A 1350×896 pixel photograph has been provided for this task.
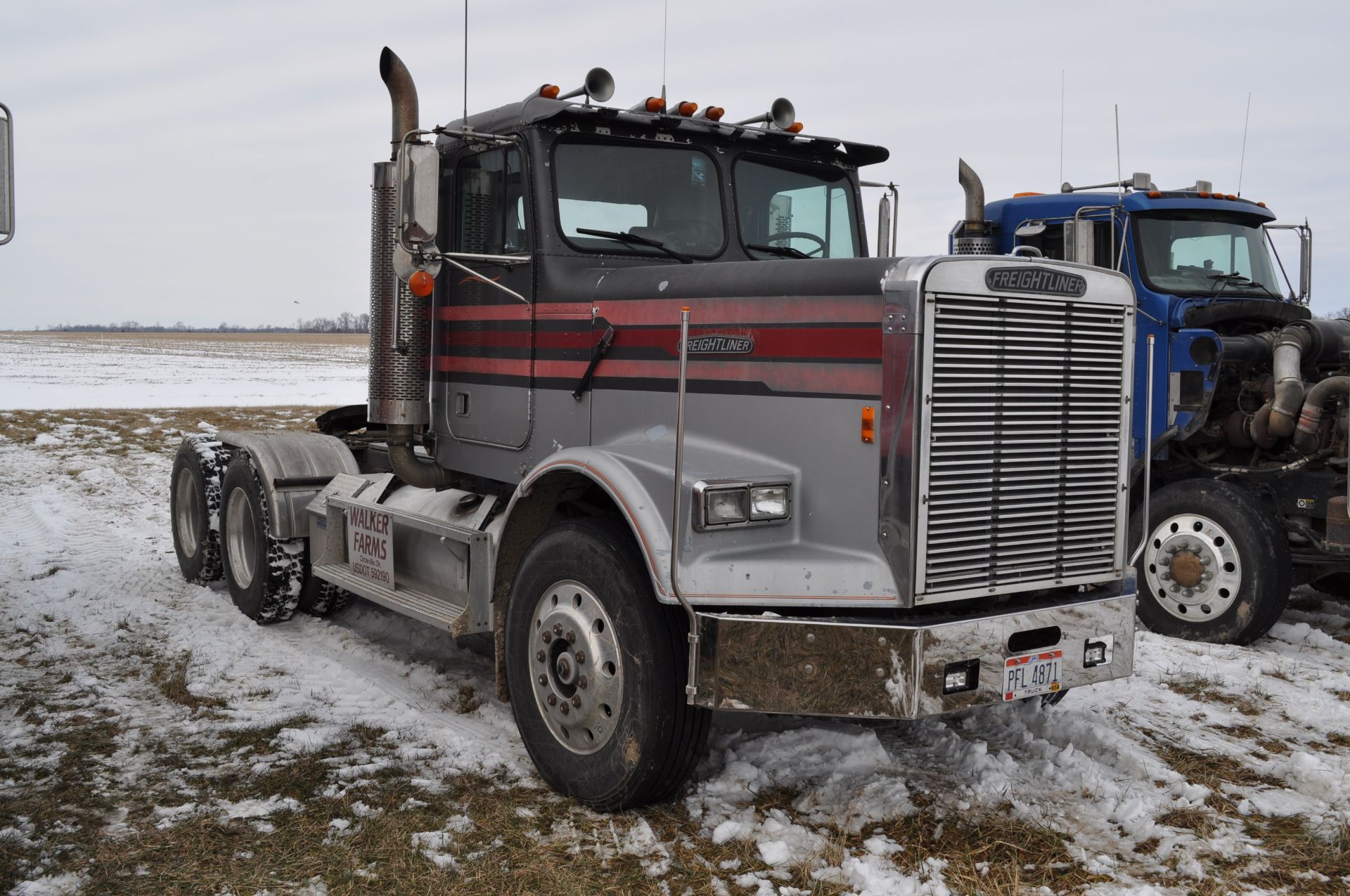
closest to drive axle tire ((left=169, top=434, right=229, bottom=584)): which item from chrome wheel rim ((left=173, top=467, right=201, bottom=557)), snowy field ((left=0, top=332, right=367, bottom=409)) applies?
chrome wheel rim ((left=173, top=467, right=201, bottom=557))

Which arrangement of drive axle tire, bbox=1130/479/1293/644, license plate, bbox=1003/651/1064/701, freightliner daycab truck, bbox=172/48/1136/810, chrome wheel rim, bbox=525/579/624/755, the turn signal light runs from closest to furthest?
freightliner daycab truck, bbox=172/48/1136/810, license plate, bbox=1003/651/1064/701, chrome wheel rim, bbox=525/579/624/755, the turn signal light, drive axle tire, bbox=1130/479/1293/644

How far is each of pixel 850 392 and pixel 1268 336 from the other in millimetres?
5525

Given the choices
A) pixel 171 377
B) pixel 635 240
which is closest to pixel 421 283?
pixel 635 240

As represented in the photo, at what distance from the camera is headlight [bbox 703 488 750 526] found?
412cm

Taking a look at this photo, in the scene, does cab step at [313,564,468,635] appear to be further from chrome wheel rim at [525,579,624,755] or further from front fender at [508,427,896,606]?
front fender at [508,427,896,606]

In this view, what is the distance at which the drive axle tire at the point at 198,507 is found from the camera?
8.38 metres

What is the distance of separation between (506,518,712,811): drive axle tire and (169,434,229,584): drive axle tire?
14.1 feet

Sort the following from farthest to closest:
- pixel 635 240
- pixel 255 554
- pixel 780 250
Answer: pixel 255 554, pixel 780 250, pixel 635 240

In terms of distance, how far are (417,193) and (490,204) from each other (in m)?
0.83

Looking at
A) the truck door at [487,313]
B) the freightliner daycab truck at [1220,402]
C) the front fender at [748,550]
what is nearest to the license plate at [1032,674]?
the front fender at [748,550]

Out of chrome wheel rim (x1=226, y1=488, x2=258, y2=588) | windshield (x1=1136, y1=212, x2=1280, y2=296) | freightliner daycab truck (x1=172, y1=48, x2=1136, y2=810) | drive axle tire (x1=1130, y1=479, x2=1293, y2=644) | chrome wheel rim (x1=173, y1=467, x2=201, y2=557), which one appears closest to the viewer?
freightliner daycab truck (x1=172, y1=48, x2=1136, y2=810)

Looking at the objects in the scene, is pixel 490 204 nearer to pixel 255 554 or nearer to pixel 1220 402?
pixel 255 554

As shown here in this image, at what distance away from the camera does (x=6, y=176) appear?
17.6 feet

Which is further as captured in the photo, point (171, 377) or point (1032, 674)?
point (171, 377)
